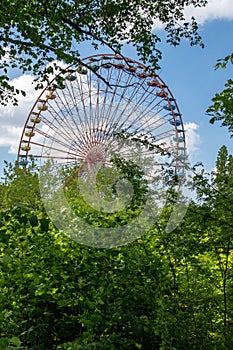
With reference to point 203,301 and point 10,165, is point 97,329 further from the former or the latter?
point 10,165

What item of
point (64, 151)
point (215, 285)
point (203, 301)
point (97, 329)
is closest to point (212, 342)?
point (203, 301)

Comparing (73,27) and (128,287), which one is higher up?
(73,27)

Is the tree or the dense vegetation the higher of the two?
the tree

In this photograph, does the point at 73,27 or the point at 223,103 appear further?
the point at 73,27

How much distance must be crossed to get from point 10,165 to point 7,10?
6.22 m

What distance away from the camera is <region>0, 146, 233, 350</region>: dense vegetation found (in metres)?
2.64

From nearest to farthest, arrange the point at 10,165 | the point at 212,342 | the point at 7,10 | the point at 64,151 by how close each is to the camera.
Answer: the point at 212,342 → the point at 7,10 → the point at 10,165 → the point at 64,151

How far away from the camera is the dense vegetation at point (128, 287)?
2.64m

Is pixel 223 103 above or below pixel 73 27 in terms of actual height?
below

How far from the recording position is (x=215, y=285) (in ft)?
10.6

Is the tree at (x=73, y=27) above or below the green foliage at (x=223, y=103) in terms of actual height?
above

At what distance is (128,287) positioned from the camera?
277 cm

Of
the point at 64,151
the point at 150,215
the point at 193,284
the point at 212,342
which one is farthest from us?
the point at 64,151

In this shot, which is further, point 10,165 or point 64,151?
point 64,151
